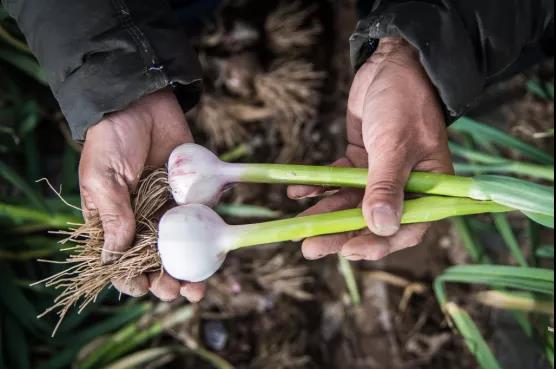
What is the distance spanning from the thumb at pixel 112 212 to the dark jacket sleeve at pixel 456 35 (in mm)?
535

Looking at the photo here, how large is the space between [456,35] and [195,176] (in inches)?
21.5

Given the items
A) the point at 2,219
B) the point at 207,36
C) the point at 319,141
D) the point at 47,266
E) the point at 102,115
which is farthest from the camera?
the point at 319,141

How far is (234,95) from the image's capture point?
1803 millimetres

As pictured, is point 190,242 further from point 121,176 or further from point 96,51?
→ point 96,51

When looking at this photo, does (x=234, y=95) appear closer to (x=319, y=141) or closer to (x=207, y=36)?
(x=207, y=36)

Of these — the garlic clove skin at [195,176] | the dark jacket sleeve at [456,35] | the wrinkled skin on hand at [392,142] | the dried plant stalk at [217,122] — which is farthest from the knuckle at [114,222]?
the dried plant stalk at [217,122]

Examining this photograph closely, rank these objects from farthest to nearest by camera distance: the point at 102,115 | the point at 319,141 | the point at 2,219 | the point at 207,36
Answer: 1. the point at 319,141
2. the point at 207,36
3. the point at 2,219
4. the point at 102,115

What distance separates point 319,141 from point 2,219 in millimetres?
1004

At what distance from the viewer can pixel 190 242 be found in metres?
0.98

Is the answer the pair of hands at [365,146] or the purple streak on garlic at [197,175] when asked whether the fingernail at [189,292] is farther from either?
the purple streak on garlic at [197,175]

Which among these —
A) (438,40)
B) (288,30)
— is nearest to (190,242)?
(438,40)

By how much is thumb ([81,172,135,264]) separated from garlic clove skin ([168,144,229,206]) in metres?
0.09

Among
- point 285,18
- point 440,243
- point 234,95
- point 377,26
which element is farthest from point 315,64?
point 377,26

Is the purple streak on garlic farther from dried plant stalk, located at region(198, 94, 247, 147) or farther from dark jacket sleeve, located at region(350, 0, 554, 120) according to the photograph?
dried plant stalk, located at region(198, 94, 247, 147)
